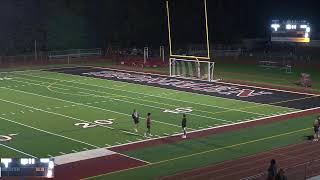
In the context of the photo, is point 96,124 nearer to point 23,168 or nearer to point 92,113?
point 92,113

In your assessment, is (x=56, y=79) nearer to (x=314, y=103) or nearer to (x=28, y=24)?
(x=314, y=103)

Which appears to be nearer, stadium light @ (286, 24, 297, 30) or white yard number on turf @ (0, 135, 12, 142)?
white yard number on turf @ (0, 135, 12, 142)

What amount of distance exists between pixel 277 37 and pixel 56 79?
23514 mm

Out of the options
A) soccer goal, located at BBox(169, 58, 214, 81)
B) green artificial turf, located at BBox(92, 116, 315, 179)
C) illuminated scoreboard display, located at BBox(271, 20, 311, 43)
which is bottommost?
green artificial turf, located at BBox(92, 116, 315, 179)

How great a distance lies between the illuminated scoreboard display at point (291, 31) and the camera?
53475 mm

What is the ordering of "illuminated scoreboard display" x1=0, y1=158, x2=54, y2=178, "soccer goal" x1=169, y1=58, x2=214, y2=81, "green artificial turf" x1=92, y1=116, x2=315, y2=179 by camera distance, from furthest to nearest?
"soccer goal" x1=169, y1=58, x2=214, y2=81, "green artificial turf" x1=92, y1=116, x2=315, y2=179, "illuminated scoreboard display" x1=0, y1=158, x2=54, y2=178

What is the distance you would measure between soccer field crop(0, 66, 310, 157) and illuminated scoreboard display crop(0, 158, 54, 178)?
9.55 meters

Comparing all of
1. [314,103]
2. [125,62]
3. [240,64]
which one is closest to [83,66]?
[125,62]

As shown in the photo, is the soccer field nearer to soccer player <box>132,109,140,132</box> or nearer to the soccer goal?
soccer player <box>132,109,140,132</box>

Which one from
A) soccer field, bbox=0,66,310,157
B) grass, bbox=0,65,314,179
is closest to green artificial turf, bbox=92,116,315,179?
grass, bbox=0,65,314,179

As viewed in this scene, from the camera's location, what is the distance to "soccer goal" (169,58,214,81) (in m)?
44.2

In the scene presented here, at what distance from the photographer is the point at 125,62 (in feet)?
187

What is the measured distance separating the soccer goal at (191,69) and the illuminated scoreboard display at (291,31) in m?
12.4

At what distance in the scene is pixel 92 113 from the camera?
2906cm
